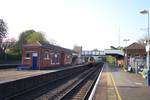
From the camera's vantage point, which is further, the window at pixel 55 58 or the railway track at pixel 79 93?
the window at pixel 55 58

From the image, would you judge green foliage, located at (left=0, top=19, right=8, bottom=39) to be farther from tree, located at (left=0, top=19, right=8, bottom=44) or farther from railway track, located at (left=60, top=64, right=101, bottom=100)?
railway track, located at (left=60, top=64, right=101, bottom=100)

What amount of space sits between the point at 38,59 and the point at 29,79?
27.3m

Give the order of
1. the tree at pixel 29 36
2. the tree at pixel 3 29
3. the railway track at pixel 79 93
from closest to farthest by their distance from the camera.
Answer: the railway track at pixel 79 93 < the tree at pixel 3 29 < the tree at pixel 29 36

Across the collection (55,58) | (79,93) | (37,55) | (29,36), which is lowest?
(79,93)

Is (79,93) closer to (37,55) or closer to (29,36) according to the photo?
(37,55)

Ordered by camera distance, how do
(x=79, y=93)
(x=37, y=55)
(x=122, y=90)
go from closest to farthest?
(x=122, y=90)
(x=79, y=93)
(x=37, y=55)

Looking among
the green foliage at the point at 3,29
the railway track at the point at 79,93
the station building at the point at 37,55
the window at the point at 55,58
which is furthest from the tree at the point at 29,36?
the railway track at the point at 79,93

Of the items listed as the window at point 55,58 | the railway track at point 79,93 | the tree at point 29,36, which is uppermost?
the tree at point 29,36

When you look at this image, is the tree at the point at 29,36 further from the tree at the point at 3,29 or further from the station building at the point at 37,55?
the station building at the point at 37,55

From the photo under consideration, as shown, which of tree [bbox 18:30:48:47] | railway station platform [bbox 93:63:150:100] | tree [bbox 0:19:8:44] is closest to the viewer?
railway station platform [bbox 93:63:150:100]

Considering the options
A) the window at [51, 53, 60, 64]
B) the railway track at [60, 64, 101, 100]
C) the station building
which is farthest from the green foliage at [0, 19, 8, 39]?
the railway track at [60, 64, 101, 100]

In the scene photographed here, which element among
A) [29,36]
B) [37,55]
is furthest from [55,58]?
[29,36]

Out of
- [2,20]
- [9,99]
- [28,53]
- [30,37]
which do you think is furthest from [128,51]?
[9,99]

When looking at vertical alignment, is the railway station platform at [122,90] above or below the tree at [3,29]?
below
